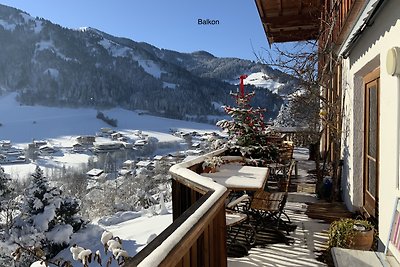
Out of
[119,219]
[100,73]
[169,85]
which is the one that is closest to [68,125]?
[100,73]

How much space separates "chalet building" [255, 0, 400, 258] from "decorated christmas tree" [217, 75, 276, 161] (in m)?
1.23

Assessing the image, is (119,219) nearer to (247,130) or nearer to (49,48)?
(247,130)

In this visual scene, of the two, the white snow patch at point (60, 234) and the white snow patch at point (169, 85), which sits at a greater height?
the white snow patch at point (169, 85)

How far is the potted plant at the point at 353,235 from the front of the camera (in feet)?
9.99

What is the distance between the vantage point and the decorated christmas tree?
6.00m

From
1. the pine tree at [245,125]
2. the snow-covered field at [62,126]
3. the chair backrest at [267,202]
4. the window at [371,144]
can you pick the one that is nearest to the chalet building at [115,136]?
the snow-covered field at [62,126]

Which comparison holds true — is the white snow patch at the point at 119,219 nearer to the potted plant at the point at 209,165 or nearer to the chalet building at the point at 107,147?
Result: the potted plant at the point at 209,165

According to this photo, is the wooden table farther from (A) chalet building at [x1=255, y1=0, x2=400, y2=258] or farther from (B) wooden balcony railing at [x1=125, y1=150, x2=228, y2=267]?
(A) chalet building at [x1=255, y1=0, x2=400, y2=258]

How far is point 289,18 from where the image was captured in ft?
26.3

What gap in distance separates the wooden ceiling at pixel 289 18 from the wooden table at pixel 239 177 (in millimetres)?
3602

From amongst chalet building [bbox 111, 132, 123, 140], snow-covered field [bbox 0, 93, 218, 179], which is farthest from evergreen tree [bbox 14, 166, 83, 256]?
chalet building [bbox 111, 132, 123, 140]

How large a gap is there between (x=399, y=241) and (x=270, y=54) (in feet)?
15.3

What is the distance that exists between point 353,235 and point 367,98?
6.70ft

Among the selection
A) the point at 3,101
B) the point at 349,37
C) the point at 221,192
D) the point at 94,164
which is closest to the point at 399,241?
the point at 221,192
